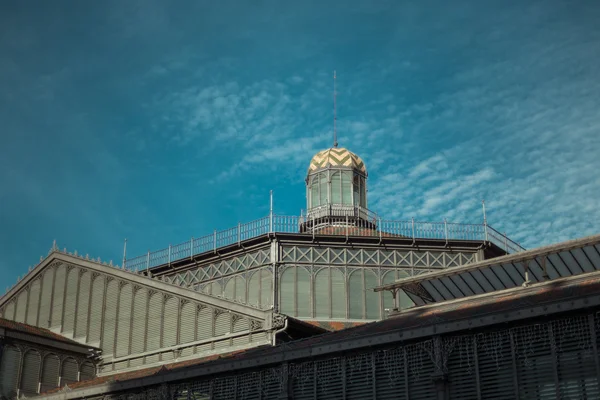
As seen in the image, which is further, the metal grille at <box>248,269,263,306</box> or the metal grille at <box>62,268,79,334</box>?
the metal grille at <box>62,268,79,334</box>

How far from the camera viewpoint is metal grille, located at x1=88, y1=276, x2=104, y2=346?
4645cm

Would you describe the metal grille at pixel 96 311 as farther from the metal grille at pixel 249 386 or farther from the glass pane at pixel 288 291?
the metal grille at pixel 249 386

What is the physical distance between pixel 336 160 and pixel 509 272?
2518cm

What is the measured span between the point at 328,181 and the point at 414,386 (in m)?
30.9

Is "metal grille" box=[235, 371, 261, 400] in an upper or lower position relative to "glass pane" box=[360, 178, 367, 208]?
lower

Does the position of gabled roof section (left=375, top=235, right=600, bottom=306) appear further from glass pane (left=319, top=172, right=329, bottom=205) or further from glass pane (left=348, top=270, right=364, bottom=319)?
glass pane (left=319, top=172, right=329, bottom=205)

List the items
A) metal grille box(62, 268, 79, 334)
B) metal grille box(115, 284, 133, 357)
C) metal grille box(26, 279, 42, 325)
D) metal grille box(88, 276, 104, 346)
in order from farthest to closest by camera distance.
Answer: metal grille box(26, 279, 42, 325)
metal grille box(62, 268, 79, 334)
metal grille box(88, 276, 104, 346)
metal grille box(115, 284, 133, 357)

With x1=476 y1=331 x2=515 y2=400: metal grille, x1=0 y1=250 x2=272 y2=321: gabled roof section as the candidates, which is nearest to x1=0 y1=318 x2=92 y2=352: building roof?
x1=0 y1=250 x2=272 y2=321: gabled roof section

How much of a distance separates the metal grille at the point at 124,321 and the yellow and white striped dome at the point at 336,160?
57.8 feet

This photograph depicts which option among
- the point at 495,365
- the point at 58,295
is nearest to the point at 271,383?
the point at 495,365

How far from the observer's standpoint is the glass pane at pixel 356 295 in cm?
4719

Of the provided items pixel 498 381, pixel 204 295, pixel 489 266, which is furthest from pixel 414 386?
pixel 204 295

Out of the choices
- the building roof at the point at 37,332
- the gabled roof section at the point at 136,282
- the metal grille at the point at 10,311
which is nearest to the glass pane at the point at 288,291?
the gabled roof section at the point at 136,282

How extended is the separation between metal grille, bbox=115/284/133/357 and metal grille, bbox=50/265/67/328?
4790mm
